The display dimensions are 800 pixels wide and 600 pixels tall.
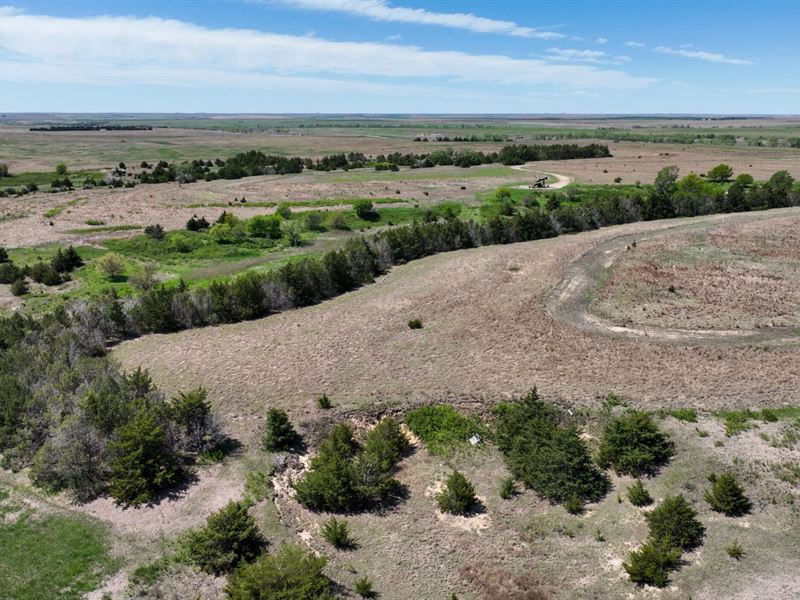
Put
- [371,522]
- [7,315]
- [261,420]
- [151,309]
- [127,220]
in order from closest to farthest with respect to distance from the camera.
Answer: [371,522], [261,420], [151,309], [7,315], [127,220]

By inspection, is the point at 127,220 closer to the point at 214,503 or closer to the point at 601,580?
the point at 214,503

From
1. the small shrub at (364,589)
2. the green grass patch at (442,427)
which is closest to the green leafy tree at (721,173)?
the green grass patch at (442,427)

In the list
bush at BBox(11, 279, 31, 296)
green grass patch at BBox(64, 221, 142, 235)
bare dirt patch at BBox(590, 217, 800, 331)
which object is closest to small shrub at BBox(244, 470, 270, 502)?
bare dirt patch at BBox(590, 217, 800, 331)

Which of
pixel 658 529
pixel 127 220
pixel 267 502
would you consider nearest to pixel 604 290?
pixel 658 529

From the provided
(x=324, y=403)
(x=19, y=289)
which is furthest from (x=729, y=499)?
(x=19, y=289)

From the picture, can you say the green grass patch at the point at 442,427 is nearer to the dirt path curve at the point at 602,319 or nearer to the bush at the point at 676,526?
the bush at the point at 676,526

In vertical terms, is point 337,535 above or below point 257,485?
above

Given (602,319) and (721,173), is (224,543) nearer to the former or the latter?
(602,319)
